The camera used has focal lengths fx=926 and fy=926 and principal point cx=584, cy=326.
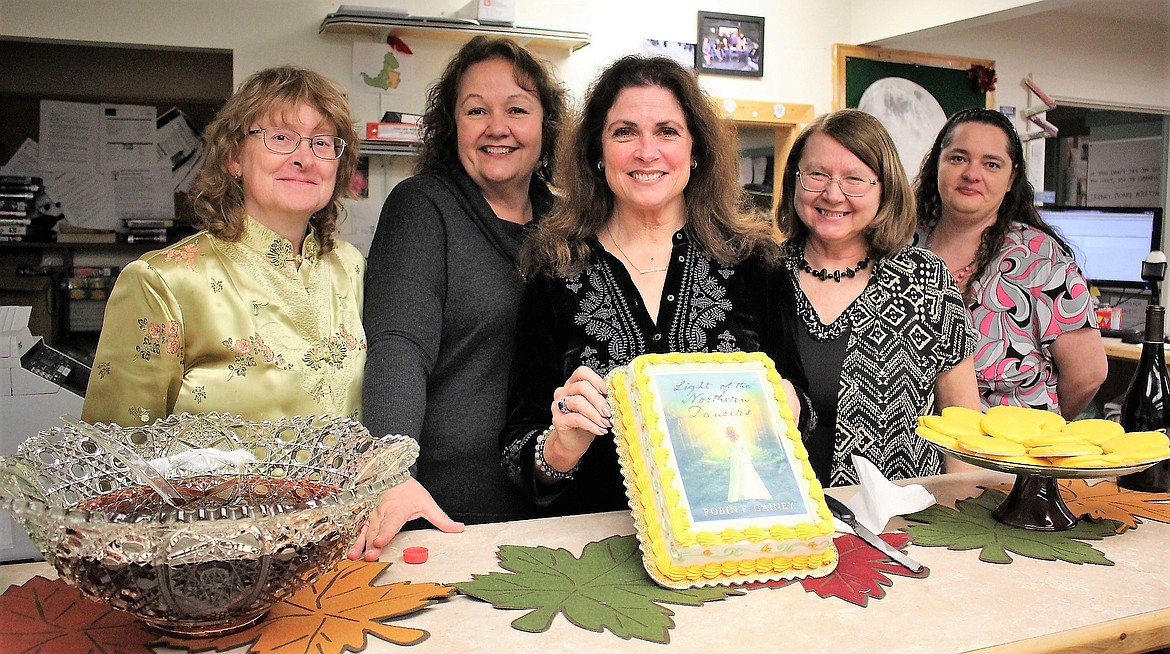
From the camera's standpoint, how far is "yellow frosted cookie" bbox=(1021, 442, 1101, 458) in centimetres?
133

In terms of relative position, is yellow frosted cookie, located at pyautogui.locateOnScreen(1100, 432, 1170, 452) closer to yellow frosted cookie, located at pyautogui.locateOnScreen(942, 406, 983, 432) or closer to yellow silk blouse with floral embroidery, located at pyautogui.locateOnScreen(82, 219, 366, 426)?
yellow frosted cookie, located at pyautogui.locateOnScreen(942, 406, 983, 432)

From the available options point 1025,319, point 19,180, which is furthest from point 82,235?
point 1025,319

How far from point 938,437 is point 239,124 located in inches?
51.6

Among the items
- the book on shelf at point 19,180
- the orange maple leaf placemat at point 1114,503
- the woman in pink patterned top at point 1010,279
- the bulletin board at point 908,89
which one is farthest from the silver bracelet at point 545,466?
the book on shelf at point 19,180

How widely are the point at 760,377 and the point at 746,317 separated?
359mm

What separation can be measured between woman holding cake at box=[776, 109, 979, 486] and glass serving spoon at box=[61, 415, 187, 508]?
123 cm

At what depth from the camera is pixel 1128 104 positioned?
630 centimetres

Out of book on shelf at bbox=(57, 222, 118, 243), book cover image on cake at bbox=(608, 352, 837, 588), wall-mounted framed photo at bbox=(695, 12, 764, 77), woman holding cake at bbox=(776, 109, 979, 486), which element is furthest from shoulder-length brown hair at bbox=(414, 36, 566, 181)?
book on shelf at bbox=(57, 222, 118, 243)

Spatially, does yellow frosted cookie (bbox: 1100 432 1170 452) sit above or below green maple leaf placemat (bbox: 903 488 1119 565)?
above

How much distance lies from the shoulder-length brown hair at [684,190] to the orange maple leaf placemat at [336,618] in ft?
2.36

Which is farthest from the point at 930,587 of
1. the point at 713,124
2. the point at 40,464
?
the point at 40,464

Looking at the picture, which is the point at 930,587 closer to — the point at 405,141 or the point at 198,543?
the point at 198,543

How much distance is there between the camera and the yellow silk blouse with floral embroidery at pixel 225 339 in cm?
157

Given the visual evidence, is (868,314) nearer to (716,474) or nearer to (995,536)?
(995,536)
